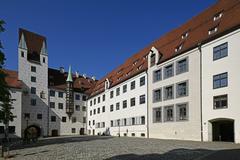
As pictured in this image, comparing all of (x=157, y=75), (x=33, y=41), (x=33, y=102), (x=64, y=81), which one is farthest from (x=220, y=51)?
(x=64, y=81)

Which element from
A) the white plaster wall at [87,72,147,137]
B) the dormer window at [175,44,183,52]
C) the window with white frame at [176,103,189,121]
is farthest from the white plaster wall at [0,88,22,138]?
the window with white frame at [176,103,189,121]

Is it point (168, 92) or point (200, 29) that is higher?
point (200, 29)

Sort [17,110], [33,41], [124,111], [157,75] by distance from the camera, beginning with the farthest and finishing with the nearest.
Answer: [33,41], [17,110], [124,111], [157,75]

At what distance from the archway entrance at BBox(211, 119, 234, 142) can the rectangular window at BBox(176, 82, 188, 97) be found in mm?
5414

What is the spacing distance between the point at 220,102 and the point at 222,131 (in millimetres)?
4271

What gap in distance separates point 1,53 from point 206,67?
2088 cm

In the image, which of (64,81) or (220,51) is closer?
(220,51)

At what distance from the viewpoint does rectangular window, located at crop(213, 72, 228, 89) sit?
28797mm

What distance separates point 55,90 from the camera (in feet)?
213

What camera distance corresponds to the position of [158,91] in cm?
4112

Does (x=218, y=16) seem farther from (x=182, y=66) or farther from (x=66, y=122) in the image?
(x=66, y=122)

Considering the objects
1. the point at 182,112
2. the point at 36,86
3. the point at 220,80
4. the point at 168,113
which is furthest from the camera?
the point at 36,86

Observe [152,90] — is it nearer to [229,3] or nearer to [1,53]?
[229,3]

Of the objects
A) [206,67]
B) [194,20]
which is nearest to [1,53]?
[206,67]
